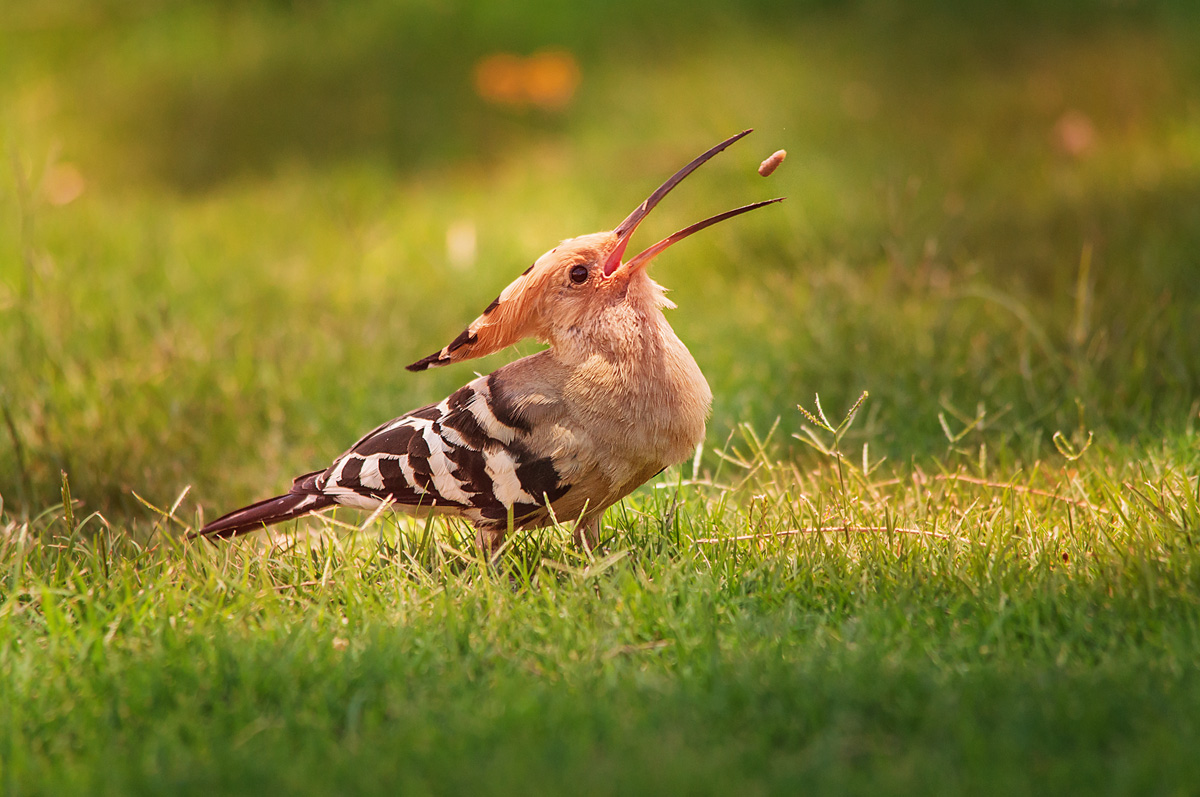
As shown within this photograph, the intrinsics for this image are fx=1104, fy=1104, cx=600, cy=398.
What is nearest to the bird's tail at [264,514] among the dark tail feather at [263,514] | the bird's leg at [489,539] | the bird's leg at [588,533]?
the dark tail feather at [263,514]

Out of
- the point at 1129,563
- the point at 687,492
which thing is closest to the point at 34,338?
the point at 687,492

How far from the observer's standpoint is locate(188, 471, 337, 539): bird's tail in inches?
124

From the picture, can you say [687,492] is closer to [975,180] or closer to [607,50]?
[975,180]

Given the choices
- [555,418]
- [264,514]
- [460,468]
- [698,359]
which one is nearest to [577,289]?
[555,418]

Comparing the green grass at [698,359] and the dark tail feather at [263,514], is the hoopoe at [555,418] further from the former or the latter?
the green grass at [698,359]

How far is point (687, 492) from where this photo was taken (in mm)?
3605

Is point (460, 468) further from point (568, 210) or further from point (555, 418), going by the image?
point (568, 210)

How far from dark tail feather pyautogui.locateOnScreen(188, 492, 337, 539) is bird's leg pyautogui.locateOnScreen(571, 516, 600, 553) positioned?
0.72 metres

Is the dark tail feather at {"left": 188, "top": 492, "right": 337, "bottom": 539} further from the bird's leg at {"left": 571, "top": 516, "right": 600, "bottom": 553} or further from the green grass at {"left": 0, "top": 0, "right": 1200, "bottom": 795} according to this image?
the bird's leg at {"left": 571, "top": 516, "right": 600, "bottom": 553}

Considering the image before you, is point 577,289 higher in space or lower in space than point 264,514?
higher

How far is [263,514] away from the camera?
3.14 metres

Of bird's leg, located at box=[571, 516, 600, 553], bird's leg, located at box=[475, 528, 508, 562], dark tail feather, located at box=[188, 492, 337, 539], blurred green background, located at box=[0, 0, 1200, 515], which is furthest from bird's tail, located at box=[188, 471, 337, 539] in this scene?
blurred green background, located at box=[0, 0, 1200, 515]

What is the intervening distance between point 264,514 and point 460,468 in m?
0.62

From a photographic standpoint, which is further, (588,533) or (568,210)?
(568,210)
